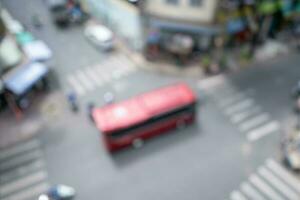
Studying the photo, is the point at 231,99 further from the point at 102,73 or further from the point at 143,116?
the point at 102,73

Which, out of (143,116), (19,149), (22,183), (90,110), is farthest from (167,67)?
(22,183)

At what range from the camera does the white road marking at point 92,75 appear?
41.8m

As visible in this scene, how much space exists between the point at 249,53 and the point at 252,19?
13.1ft

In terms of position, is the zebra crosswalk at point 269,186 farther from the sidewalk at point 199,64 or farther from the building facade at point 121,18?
the building facade at point 121,18

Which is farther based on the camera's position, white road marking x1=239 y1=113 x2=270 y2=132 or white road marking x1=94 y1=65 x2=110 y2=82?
white road marking x1=94 y1=65 x2=110 y2=82

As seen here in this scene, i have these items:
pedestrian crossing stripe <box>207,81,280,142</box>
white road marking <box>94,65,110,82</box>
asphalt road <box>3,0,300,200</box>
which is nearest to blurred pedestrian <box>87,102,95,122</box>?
asphalt road <box>3,0,300,200</box>

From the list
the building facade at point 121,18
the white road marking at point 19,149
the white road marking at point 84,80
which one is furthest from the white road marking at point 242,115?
the white road marking at point 19,149

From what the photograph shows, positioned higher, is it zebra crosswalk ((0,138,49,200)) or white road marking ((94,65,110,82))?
white road marking ((94,65,110,82))

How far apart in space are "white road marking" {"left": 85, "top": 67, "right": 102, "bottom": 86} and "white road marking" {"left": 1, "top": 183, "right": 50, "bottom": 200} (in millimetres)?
13444

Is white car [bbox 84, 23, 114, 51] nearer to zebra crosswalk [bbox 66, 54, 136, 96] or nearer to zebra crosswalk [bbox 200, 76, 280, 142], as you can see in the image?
zebra crosswalk [bbox 66, 54, 136, 96]

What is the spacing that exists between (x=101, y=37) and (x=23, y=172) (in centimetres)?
1883

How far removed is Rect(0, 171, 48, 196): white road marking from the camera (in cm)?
3244

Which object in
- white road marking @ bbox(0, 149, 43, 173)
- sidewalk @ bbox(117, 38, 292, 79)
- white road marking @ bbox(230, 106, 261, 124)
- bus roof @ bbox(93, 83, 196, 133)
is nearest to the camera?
bus roof @ bbox(93, 83, 196, 133)

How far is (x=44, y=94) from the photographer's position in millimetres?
40969
